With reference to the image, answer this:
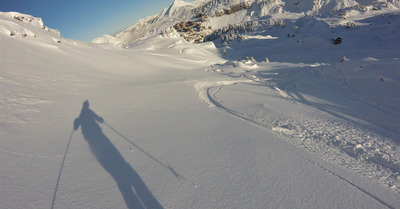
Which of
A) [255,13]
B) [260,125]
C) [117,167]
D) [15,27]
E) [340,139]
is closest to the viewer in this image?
[117,167]

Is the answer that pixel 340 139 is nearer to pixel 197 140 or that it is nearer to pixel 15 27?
pixel 197 140

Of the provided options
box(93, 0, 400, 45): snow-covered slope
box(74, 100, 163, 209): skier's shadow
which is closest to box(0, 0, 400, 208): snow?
box(74, 100, 163, 209): skier's shadow

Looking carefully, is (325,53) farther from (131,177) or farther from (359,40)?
(131,177)

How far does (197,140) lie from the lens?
316 cm

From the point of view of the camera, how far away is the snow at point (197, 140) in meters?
2.06

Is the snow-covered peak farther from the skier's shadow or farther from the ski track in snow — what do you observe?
the ski track in snow

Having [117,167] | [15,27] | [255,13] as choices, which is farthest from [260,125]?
[255,13]

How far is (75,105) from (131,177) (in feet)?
9.48

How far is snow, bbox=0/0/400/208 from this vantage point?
2.06m

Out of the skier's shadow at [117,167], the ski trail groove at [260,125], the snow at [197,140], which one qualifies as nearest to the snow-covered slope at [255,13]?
the snow at [197,140]

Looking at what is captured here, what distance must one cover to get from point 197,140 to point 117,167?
1.23m

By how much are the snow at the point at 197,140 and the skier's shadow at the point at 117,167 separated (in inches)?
0.6

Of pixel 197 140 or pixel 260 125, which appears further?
pixel 260 125

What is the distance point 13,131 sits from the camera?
2.91 metres
